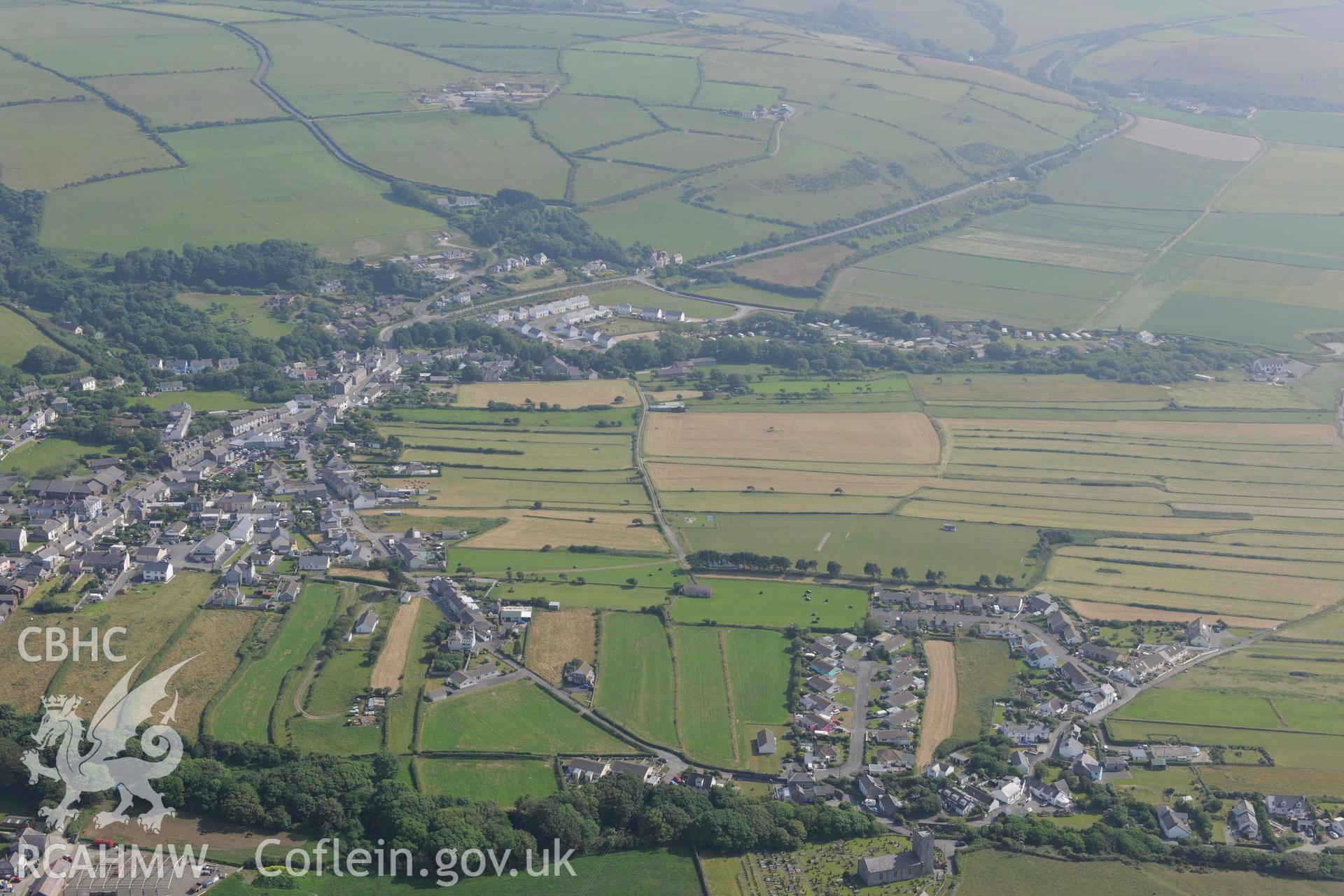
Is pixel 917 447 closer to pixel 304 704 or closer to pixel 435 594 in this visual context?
pixel 435 594

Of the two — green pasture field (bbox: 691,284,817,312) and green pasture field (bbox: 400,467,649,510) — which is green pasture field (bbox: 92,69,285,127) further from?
green pasture field (bbox: 400,467,649,510)

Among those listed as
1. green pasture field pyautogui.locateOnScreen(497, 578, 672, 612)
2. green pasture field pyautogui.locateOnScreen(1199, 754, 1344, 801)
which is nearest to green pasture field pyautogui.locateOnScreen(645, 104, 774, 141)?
green pasture field pyautogui.locateOnScreen(497, 578, 672, 612)

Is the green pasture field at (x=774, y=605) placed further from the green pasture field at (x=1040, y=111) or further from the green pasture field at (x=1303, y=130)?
the green pasture field at (x=1303, y=130)

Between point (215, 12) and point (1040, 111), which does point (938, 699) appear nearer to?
point (1040, 111)

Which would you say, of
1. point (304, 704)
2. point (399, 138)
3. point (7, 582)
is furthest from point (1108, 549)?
Result: point (399, 138)

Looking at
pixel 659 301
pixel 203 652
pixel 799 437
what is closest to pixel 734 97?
pixel 659 301
